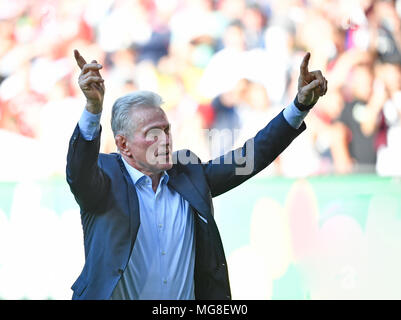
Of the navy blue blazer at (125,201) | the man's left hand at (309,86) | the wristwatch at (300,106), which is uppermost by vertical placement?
the man's left hand at (309,86)

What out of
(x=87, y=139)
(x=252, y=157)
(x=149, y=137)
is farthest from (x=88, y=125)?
(x=252, y=157)

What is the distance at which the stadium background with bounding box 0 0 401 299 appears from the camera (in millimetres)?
2840

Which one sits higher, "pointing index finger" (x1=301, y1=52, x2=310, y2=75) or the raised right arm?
"pointing index finger" (x1=301, y1=52, x2=310, y2=75)

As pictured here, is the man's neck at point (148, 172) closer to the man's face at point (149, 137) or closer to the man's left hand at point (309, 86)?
the man's face at point (149, 137)

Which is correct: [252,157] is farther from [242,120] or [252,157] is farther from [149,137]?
[242,120]

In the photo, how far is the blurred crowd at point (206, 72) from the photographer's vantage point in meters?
2.92

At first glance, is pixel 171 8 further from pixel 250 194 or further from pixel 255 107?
pixel 250 194

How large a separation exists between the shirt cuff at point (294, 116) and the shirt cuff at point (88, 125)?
54 cm

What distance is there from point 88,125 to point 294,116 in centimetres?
58

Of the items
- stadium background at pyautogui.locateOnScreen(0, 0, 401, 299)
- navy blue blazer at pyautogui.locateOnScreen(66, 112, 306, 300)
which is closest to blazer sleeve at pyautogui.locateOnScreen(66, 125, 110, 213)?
navy blue blazer at pyautogui.locateOnScreen(66, 112, 306, 300)

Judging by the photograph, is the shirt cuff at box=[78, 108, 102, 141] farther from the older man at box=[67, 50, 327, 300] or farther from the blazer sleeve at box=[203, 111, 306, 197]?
the blazer sleeve at box=[203, 111, 306, 197]

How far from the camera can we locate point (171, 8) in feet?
9.89

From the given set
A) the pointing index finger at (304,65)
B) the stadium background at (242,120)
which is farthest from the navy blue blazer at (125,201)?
the stadium background at (242,120)
